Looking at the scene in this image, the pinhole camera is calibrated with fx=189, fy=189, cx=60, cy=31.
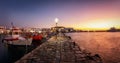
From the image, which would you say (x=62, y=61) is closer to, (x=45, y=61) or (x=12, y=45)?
(x=45, y=61)

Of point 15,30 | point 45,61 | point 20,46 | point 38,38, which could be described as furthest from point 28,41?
point 45,61

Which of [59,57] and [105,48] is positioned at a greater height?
[59,57]

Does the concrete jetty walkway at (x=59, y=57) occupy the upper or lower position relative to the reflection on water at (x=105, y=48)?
upper

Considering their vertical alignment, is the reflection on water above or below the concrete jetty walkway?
below

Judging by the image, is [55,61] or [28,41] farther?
[28,41]

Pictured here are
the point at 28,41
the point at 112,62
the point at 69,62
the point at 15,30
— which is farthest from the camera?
the point at 15,30

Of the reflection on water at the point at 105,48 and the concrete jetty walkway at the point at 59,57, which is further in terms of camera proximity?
the reflection on water at the point at 105,48

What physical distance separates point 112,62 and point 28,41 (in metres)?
16.6

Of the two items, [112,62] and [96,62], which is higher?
[96,62]

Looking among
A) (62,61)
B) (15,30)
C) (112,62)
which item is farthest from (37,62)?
(15,30)

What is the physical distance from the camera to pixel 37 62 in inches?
536

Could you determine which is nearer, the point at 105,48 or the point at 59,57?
the point at 59,57

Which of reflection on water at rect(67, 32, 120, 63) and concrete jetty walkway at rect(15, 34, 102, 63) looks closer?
concrete jetty walkway at rect(15, 34, 102, 63)

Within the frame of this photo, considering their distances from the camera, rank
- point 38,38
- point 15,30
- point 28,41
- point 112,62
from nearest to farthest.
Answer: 1. point 112,62
2. point 28,41
3. point 38,38
4. point 15,30
